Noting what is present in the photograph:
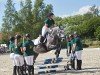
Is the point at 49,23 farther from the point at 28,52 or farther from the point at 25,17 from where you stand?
the point at 25,17

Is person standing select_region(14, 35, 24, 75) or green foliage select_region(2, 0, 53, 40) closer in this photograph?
person standing select_region(14, 35, 24, 75)

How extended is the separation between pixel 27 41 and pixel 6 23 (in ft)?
189

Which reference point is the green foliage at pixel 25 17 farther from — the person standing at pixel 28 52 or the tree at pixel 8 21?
the person standing at pixel 28 52

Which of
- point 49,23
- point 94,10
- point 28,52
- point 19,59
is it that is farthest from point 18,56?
point 94,10

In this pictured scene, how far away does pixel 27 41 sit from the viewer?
16453mm

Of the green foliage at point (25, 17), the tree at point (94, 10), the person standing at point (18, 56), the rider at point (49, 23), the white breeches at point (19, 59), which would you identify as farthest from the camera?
the tree at point (94, 10)

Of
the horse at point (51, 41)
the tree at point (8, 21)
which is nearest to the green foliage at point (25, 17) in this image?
the tree at point (8, 21)

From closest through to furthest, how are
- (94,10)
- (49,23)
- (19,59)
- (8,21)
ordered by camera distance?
1. (19,59)
2. (49,23)
3. (8,21)
4. (94,10)

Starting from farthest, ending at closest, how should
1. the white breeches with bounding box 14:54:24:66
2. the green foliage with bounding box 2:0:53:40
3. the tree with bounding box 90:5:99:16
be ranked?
1. the tree with bounding box 90:5:99:16
2. the green foliage with bounding box 2:0:53:40
3. the white breeches with bounding box 14:54:24:66

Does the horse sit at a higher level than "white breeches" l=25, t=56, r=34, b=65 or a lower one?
higher

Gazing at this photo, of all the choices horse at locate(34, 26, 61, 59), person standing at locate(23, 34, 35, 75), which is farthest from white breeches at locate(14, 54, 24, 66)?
horse at locate(34, 26, 61, 59)

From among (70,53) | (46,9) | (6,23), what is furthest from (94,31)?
(70,53)

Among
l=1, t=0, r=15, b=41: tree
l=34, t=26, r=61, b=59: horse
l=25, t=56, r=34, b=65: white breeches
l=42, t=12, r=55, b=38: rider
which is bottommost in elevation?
l=25, t=56, r=34, b=65: white breeches

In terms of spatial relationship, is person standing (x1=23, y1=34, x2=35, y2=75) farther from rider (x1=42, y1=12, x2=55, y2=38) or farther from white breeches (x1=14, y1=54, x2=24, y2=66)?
rider (x1=42, y1=12, x2=55, y2=38)
